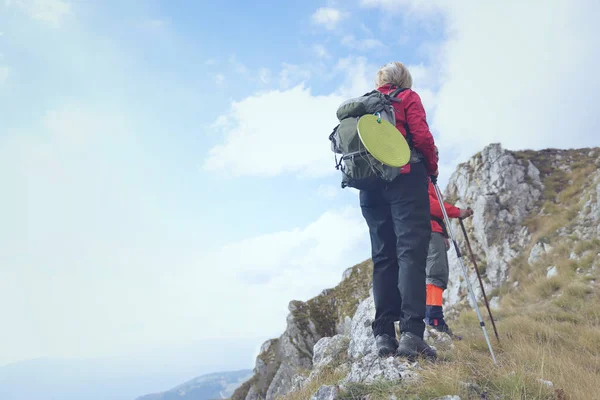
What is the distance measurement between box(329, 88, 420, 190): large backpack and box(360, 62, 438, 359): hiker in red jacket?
137 millimetres

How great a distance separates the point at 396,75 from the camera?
4.62 meters

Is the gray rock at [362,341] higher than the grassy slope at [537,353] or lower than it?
higher

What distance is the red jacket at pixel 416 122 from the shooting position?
4254 millimetres

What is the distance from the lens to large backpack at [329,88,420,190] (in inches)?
161

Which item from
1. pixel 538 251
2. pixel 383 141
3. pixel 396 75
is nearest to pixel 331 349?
pixel 383 141

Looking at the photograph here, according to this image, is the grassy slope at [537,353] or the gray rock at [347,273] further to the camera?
the gray rock at [347,273]

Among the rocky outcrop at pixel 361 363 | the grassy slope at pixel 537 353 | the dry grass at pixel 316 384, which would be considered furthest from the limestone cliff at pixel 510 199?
the dry grass at pixel 316 384

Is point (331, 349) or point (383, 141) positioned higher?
point (383, 141)

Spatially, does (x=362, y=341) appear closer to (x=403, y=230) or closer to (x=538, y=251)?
(x=403, y=230)

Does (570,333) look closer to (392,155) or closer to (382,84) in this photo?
(392,155)

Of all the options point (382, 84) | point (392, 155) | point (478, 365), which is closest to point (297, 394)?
point (478, 365)

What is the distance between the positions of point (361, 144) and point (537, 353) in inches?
111

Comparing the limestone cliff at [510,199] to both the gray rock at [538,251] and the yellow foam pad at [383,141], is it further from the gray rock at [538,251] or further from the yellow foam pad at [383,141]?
the yellow foam pad at [383,141]

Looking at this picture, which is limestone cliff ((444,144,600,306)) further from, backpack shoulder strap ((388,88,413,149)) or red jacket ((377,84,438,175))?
backpack shoulder strap ((388,88,413,149))
